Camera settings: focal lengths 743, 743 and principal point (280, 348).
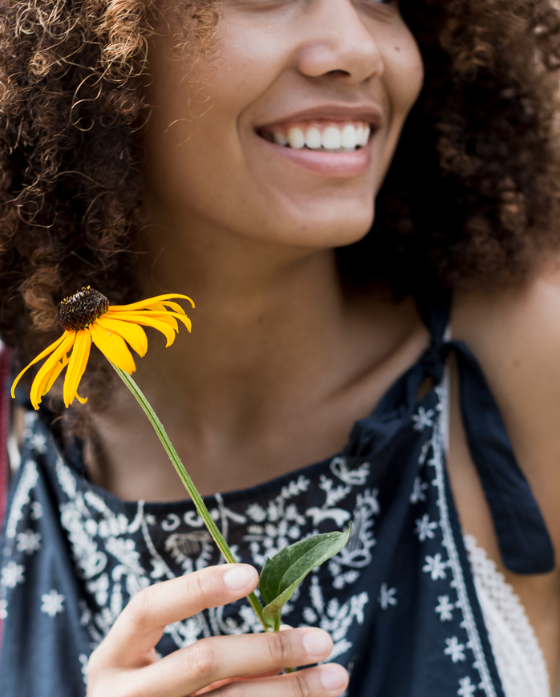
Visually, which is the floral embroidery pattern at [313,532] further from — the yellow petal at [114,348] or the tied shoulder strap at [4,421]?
the yellow petal at [114,348]

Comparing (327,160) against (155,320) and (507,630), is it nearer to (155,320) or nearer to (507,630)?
(155,320)

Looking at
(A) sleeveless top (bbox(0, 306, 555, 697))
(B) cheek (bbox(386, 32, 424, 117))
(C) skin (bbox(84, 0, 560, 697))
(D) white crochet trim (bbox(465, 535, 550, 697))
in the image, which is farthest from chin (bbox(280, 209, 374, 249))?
(D) white crochet trim (bbox(465, 535, 550, 697))

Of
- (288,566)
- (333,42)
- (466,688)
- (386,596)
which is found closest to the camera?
(288,566)

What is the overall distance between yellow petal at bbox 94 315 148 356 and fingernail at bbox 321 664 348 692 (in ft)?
1.32

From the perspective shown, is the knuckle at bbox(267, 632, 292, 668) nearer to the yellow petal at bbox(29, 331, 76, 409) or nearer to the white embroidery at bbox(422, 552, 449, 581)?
the yellow petal at bbox(29, 331, 76, 409)

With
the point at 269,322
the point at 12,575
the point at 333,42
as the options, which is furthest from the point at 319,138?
the point at 12,575

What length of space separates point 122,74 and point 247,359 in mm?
558

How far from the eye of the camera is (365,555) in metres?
1.22

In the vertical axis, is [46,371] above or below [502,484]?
above

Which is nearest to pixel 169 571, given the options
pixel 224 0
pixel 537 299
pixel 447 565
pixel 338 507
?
pixel 338 507

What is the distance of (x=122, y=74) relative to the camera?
3.14 feet

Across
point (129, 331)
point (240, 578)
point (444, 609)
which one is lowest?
point (444, 609)

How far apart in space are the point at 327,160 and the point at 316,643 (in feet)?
2.14

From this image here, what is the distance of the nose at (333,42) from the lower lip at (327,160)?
105 mm
